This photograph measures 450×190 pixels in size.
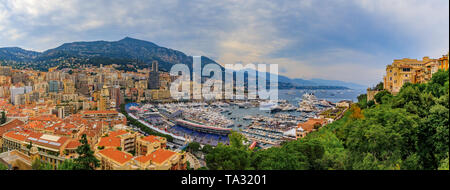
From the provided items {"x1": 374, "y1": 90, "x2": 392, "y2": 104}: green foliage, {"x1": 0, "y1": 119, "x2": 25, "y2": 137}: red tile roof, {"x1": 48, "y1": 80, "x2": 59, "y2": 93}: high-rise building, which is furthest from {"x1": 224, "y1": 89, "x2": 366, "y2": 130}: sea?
{"x1": 48, "y1": 80, "x2": 59, "y2": 93}: high-rise building

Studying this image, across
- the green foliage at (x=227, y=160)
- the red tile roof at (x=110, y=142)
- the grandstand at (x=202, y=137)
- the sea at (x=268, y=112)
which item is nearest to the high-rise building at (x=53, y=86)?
the grandstand at (x=202, y=137)

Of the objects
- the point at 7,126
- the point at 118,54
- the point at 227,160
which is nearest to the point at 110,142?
the point at 227,160

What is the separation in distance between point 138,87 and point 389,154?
4225 centimetres

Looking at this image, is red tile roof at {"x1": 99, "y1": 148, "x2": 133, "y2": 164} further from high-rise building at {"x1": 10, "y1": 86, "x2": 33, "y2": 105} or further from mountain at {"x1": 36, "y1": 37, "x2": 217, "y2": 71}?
mountain at {"x1": 36, "y1": 37, "x2": 217, "y2": 71}

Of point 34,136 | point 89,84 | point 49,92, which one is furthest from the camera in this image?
point 89,84

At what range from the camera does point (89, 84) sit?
34656 mm

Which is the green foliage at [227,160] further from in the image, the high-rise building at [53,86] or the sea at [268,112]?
the high-rise building at [53,86]

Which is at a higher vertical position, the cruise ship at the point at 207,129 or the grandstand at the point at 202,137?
the cruise ship at the point at 207,129

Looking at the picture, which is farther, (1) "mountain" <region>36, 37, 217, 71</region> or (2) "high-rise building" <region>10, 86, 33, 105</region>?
(1) "mountain" <region>36, 37, 217, 71</region>

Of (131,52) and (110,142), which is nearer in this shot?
(110,142)

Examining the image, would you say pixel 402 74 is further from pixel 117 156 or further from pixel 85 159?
pixel 85 159

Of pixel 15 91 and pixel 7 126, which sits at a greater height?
pixel 15 91
